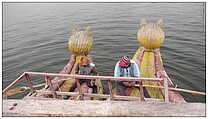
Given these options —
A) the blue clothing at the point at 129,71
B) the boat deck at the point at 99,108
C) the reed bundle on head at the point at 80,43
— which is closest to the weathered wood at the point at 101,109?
the boat deck at the point at 99,108

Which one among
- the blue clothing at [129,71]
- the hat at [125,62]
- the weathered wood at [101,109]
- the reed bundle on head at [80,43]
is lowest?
the weathered wood at [101,109]

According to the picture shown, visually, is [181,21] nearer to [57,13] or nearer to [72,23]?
[72,23]

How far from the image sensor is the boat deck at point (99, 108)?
3.79m

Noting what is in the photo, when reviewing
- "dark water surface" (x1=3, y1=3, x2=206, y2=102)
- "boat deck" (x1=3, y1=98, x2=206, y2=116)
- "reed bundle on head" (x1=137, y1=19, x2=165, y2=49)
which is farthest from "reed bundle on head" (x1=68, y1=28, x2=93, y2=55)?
"boat deck" (x1=3, y1=98, x2=206, y2=116)

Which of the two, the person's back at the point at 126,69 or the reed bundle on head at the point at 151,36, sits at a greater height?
the reed bundle on head at the point at 151,36

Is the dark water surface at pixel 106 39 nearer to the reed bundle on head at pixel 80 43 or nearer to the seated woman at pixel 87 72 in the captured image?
the reed bundle on head at pixel 80 43

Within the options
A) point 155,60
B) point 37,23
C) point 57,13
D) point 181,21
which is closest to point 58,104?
point 155,60

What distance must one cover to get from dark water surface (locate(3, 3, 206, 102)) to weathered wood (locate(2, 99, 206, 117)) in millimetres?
4531

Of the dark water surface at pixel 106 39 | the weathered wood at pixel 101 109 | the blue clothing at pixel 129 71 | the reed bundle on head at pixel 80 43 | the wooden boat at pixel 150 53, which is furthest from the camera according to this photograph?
the dark water surface at pixel 106 39

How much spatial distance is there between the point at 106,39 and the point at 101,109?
421 inches

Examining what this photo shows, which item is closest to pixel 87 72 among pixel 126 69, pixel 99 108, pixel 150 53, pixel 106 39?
pixel 126 69

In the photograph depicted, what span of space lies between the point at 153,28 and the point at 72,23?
10835 mm

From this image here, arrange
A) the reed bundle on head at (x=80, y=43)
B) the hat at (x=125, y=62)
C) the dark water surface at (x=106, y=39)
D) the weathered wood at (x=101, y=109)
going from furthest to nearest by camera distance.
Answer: the dark water surface at (x=106, y=39), the reed bundle on head at (x=80, y=43), the hat at (x=125, y=62), the weathered wood at (x=101, y=109)

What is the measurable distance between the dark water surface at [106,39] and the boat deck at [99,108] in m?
4.53
